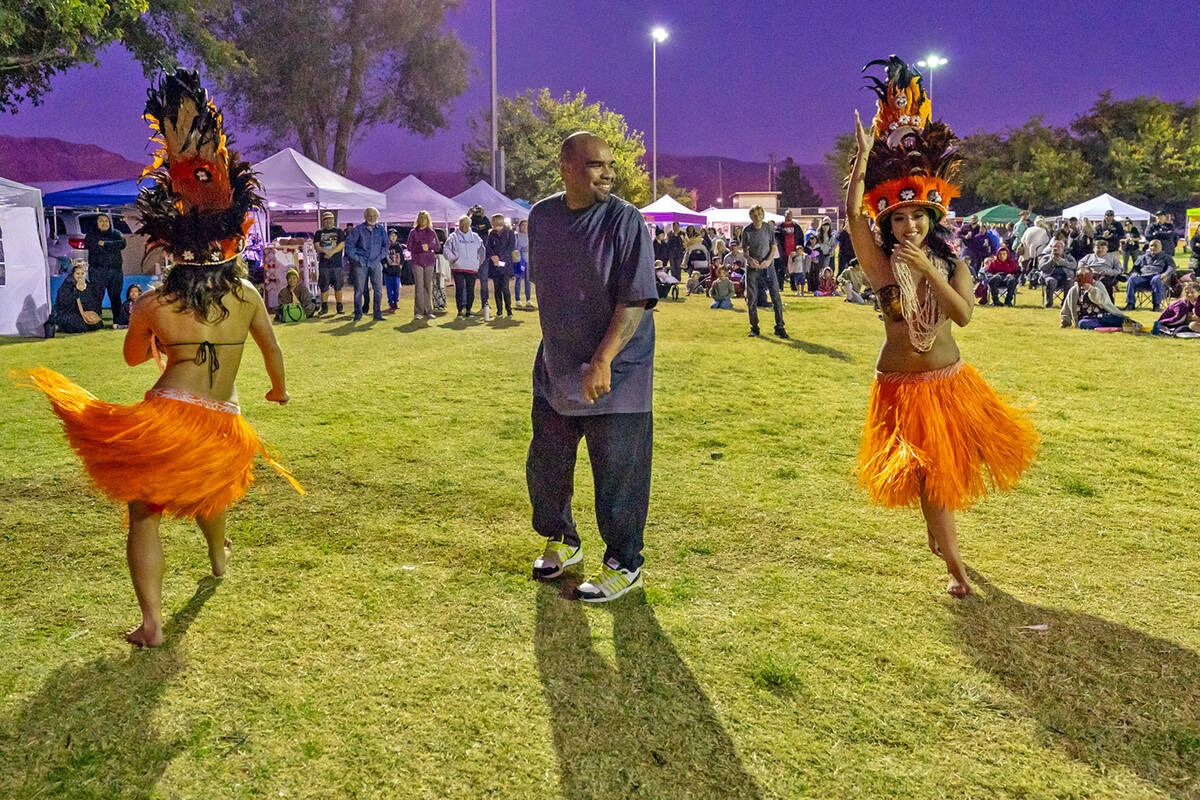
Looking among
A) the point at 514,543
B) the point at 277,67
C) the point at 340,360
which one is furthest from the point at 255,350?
the point at 277,67

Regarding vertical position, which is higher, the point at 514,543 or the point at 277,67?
the point at 277,67

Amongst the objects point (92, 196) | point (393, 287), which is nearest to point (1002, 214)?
point (393, 287)

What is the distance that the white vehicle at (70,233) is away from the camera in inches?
597

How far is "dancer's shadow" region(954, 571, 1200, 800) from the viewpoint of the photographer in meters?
2.58

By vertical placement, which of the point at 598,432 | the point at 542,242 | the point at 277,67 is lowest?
the point at 598,432

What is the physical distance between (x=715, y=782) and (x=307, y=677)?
152cm

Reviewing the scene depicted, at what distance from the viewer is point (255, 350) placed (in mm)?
11953

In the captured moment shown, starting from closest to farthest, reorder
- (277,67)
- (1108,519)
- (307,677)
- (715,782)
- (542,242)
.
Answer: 1. (715,782)
2. (307,677)
3. (542,242)
4. (1108,519)
5. (277,67)

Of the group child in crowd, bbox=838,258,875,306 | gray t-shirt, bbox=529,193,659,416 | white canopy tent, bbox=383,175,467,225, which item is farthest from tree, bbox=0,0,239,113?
child in crowd, bbox=838,258,875,306

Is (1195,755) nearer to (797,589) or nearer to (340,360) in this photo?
(797,589)

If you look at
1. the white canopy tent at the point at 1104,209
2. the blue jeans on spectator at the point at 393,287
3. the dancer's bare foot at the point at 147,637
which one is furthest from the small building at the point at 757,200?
the dancer's bare foot at the point at 147,637

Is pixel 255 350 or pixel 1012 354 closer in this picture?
pixel 1012 354

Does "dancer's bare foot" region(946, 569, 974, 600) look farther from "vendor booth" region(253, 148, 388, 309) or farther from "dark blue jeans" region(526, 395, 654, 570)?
"vendor booth" region(253, 148, 388, 309)

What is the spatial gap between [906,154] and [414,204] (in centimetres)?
2011
